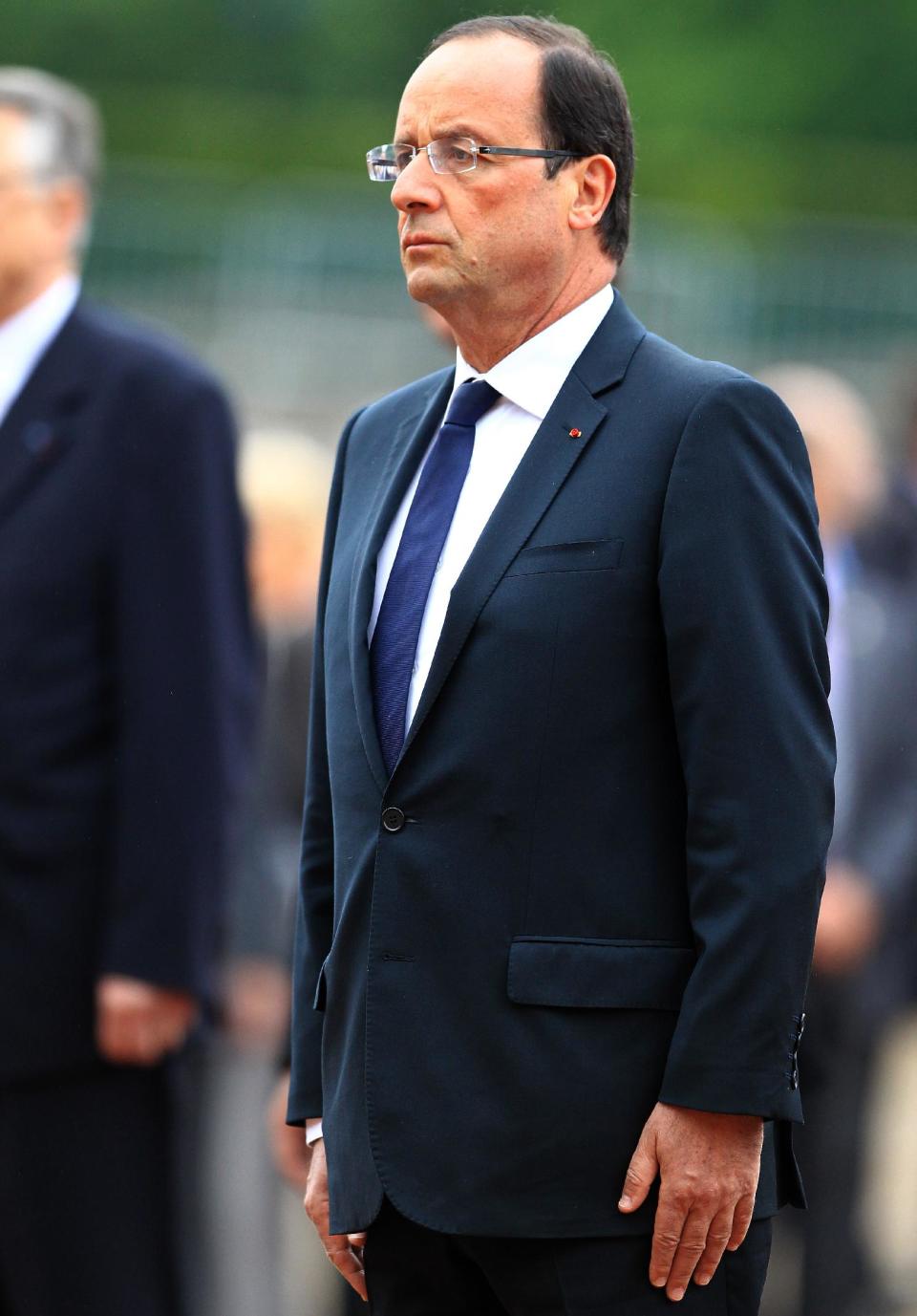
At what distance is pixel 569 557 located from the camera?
277 centimetres

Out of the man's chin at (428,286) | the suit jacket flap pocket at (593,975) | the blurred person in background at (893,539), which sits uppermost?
the man's chin at (428,286)

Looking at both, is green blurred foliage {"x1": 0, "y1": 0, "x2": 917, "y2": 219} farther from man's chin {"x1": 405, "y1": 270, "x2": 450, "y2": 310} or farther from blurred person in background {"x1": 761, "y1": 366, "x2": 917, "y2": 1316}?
man's chin {"x1": 405, "y1": 270, "x2": 450, "y2": 310}

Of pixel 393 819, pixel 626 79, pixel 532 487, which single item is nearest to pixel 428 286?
pixel 532 487

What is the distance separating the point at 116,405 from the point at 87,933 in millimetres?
1083

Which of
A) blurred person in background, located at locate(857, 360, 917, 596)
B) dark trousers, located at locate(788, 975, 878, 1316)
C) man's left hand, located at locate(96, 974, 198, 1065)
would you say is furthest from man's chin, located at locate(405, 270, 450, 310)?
blurred person in background, located at locate(857, 360, 917, 596)

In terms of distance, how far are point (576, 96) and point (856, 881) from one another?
356cm

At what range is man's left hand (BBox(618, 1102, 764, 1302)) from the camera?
2.67 m

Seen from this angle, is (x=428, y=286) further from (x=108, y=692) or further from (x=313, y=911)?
(x=108, y=692)

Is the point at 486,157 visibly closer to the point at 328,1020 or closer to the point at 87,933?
the point at 328,1020

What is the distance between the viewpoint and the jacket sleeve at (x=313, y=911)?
10.3 ft

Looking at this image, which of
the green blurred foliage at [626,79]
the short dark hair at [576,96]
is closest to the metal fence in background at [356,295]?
the green blurred foliage at [626,79]

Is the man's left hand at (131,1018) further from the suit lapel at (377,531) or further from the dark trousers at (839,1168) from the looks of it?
the dark trousers at (839,1168)

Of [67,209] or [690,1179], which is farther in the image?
[67,209]

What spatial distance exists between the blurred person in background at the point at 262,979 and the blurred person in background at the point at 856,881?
1423mm
